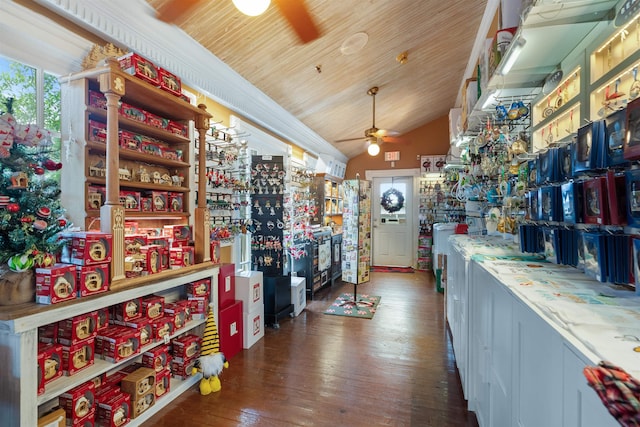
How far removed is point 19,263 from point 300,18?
2.48 m

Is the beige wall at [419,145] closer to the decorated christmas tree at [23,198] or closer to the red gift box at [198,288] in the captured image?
the red gift box at [198,288]

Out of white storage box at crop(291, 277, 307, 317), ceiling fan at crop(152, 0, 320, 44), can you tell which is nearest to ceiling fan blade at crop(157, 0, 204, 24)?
ceiling fan at crop(152, 0, 320, 44)

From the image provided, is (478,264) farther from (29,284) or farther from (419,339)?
(29,284)

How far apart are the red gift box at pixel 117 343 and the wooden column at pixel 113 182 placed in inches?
13.5

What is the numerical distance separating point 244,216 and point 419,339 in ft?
7.80

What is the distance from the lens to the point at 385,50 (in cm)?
363

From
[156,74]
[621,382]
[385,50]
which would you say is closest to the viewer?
[621,382]

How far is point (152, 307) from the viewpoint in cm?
214

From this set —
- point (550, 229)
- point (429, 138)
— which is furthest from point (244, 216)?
point (429, 138)

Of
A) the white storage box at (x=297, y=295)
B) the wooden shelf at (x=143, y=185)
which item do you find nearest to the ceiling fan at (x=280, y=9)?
the wooden shelf at (x=143, y=185)

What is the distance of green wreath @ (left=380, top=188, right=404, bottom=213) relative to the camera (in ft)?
24.6

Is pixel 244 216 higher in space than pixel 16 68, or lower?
lower

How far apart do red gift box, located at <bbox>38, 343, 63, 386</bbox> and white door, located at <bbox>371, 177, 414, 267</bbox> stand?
21.6 feet

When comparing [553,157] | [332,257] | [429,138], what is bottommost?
[332,257]
